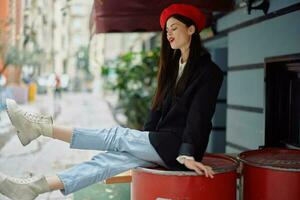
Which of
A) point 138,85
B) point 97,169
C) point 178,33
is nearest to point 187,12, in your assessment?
point 178,33

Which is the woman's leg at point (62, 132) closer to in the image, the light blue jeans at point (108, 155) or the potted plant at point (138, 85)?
the light blue jeans at point (108, 155)

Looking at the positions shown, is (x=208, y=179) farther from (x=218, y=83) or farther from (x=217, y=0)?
(x=217, y=0)

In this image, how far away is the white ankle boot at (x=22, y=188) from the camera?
2998mm

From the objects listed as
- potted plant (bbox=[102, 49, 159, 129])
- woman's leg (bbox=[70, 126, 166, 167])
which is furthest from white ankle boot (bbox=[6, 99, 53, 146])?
potted plant (bbox=[102, 49, 159, 129])

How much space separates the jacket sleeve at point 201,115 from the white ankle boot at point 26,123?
1.01 m

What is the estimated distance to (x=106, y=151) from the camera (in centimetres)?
325

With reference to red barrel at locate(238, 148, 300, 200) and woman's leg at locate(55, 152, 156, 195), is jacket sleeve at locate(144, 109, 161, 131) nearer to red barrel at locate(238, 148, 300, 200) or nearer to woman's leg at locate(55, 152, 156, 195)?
woman's leg at locate(55, 152, 156, 195)

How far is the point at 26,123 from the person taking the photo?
3143 millimetres

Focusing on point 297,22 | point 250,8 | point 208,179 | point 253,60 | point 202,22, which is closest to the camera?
point 208,179

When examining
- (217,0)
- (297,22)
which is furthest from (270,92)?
(217,0)

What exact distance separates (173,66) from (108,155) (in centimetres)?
88

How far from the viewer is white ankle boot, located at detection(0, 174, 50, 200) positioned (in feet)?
9.84

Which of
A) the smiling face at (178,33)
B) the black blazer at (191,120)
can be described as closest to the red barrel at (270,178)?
the black blazer at (191,120)

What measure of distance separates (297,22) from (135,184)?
2.33 meters
